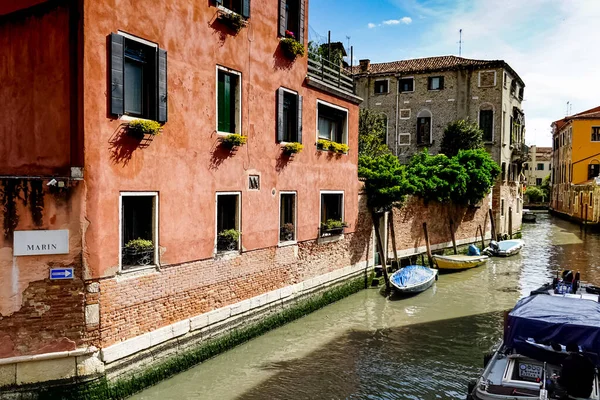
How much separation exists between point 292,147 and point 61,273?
605 cm

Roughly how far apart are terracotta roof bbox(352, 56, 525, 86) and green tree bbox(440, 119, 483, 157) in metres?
3.59

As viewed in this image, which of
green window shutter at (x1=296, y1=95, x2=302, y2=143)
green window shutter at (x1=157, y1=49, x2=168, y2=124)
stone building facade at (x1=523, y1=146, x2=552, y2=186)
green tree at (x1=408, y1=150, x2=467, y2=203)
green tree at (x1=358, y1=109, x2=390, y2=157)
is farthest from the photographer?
stone building facade at (x1=523, y1=146, x2=552, y2=186)

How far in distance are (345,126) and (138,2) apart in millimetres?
7830

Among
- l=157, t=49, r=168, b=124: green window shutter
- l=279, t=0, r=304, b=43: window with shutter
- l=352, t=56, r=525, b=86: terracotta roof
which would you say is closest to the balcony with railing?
l=279, t=0, r=304, b=43: window with shutter

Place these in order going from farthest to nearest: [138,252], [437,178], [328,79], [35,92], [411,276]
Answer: [437,178] → [411,276] → [328,79] → [138,252] → [35,92]

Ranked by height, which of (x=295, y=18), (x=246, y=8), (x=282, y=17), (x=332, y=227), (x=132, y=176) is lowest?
(x=332, y=227)

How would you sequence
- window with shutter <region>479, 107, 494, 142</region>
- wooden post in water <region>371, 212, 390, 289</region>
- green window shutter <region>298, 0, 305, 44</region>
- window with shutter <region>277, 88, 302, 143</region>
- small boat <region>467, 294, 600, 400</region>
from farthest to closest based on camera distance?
window with shutter <region>479, 107, 494, 142</region> < wooden post in water <region>371, 212, 390, 289</region> < green window shutter <region>298, 0, 305, 44</region> < window with shutter <region>277, 88, 302, 143</region> < small boat <region>467, 294, 600, 400</region>

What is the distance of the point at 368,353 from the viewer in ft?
32.5

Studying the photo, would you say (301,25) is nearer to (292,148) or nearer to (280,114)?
(280,114)

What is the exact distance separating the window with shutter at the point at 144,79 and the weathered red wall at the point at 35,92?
884 millimetres

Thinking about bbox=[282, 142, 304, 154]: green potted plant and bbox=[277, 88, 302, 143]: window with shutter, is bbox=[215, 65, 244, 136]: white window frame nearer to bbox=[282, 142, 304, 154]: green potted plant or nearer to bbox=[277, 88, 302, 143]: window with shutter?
bbox=[282, 142, 304, 154]: green potted plant

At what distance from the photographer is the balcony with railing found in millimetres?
12516

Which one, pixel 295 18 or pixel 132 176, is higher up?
pixel 295 18

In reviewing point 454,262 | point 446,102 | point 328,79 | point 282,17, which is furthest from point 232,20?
point 446,102
